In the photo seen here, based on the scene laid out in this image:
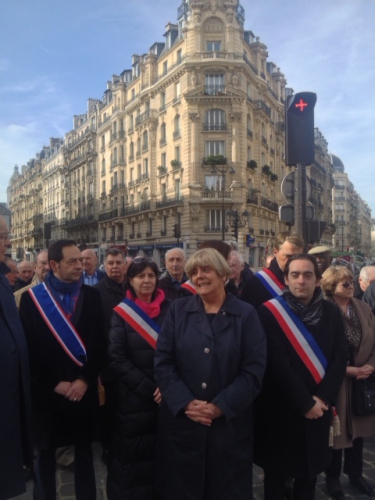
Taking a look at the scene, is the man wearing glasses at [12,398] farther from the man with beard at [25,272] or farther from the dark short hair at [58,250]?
the man with beard at [25,272]

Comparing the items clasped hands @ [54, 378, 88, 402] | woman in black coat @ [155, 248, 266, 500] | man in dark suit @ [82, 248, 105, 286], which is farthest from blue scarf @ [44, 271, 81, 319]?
man in dark suit @ [82, 248, 105, 286]

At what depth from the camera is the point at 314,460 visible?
3129 mm

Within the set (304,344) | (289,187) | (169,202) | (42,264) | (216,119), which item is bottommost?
(304,344)

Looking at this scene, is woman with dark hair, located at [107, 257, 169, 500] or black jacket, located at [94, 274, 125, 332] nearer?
woman with dark hair, located at [107, 257, 169, 500]

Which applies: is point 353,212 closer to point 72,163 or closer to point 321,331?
point 72,163

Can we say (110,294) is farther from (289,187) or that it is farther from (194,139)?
(194,139)

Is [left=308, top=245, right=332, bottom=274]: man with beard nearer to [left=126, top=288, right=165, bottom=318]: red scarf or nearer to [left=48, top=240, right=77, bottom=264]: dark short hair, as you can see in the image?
[left=126, top=288, right=165, bottom=318]: red scarf

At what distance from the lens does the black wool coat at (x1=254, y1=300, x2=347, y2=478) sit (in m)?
3.12

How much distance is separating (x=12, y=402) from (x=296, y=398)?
6.70 feet

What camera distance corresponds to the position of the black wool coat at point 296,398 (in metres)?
3.12

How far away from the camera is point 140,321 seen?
3.43m

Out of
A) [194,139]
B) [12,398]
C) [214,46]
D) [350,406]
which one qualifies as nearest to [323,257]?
[350,406]

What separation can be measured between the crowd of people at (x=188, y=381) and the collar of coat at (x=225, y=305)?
1cm

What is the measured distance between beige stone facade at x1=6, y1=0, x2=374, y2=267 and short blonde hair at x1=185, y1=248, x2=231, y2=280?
73.0ft
